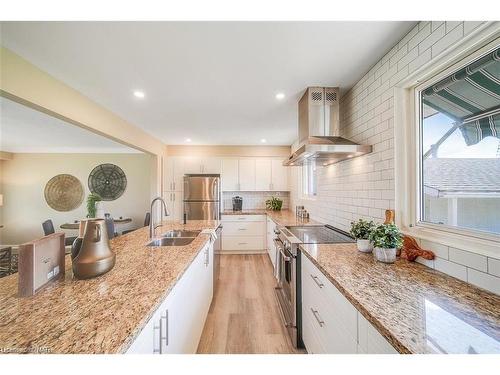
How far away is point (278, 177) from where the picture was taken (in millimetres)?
5012

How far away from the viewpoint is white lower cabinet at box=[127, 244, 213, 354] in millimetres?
859

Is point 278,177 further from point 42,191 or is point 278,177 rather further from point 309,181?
point 42,191

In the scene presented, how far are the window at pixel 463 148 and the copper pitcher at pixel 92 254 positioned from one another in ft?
6.33

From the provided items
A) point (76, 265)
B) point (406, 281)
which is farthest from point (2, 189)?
point (406, 281)

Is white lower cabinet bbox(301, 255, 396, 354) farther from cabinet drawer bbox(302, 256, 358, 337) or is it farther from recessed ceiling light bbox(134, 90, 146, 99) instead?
recessed ceiling light bbox(134, 90, 146, 99)

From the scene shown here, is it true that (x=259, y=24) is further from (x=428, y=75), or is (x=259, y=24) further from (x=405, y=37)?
(x=428, y=75)

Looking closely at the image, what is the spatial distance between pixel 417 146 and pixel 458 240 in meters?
0.66

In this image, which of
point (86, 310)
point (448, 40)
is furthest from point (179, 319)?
point (448, 40)

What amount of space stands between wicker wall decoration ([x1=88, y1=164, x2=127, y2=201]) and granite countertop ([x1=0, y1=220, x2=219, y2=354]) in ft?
17.2

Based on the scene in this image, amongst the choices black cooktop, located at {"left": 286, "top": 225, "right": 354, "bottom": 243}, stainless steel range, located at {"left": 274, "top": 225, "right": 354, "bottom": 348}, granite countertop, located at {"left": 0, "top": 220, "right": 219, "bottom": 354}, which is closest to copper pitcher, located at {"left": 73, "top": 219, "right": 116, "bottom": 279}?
granite countertop, located at {"left": 0, "top": 220, "right": 219, "bottom": 354}

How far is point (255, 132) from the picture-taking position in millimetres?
3949

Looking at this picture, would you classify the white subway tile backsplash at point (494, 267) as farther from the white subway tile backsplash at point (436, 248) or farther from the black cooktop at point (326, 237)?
the black cooktop at point (326, 237)

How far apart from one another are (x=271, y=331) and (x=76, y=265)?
176cm
